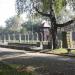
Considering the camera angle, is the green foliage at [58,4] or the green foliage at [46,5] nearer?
the green foliage at [58,4]

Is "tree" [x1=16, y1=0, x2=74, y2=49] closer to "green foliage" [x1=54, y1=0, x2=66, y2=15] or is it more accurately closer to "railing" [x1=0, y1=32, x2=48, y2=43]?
"green foliage" [x1=54, y1=0, x2=66, y2=15]

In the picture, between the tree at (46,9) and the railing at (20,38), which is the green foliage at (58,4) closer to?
the tree at (46,9)

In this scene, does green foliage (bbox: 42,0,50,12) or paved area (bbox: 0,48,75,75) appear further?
green foliage (bbox: 42,0,50,12)

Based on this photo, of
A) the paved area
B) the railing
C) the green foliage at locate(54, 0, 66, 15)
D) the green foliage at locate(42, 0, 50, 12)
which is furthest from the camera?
the railing

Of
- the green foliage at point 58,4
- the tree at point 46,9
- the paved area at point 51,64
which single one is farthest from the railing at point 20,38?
the paved area at point 51,64

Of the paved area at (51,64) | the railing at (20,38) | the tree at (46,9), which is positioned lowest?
the paved area at (51,64)

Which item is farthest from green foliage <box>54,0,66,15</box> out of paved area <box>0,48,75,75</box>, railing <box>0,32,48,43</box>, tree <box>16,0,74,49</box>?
railing <box>0,32,48,43</box>

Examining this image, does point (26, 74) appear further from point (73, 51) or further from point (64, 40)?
point (64, 40)

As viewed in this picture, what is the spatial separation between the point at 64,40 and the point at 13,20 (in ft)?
336

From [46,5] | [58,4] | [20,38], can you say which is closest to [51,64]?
[58,4]

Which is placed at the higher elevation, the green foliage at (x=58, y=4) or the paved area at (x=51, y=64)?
the green foliage at (x=58, y=4)

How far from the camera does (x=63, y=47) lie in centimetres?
3466

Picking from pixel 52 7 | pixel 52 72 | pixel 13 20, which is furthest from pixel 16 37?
pixel 13 20

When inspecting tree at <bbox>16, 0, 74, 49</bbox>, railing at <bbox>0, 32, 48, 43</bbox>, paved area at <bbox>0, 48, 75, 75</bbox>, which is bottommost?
paved area at <bbox>0, 48, 75, 75</bbox>
